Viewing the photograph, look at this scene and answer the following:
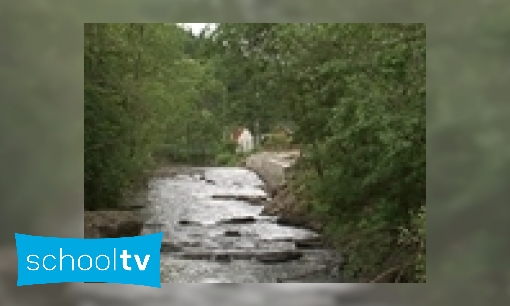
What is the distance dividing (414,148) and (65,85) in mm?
2609

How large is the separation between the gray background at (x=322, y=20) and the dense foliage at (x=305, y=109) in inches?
22.9

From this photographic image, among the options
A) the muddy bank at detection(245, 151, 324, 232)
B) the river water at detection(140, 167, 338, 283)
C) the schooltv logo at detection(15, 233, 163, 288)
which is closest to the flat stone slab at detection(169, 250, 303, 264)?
the river water at detection(140, 167, 338, 283)

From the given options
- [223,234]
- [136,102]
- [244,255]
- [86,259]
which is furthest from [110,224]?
[223,234]

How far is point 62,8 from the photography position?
3.96 m

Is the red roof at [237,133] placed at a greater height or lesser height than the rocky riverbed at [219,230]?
greater

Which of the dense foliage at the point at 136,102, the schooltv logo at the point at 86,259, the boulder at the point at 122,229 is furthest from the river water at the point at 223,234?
the schooltv logo at the point at 86,259

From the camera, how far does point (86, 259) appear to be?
12.8 feet

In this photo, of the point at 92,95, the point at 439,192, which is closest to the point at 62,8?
the point at 92,95

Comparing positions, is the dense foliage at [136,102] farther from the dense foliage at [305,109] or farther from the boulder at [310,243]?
the boulder at [310,243]

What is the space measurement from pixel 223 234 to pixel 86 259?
3.85m

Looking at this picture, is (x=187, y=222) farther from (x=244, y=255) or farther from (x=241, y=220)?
(x=244, y=255)

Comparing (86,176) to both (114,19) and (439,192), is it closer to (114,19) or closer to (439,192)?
(114,19)

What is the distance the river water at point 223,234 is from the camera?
20.3ft

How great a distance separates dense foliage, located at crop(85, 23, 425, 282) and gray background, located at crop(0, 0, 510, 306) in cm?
58
